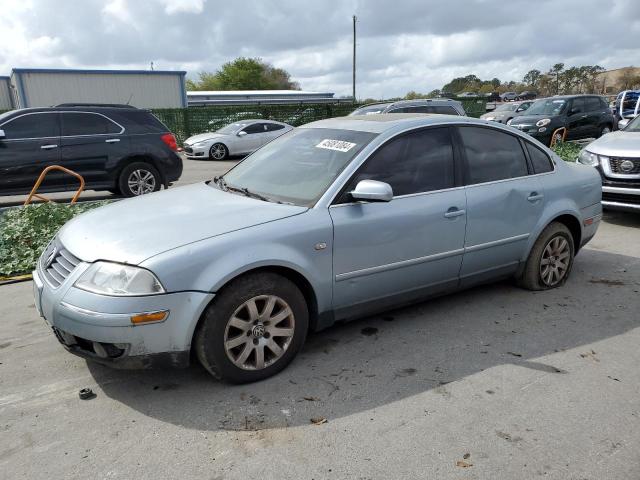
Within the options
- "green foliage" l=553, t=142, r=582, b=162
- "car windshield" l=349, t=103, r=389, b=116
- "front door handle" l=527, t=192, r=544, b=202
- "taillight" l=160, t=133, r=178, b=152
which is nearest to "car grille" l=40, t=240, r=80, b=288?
"front door handle" l=527, t=192, r=544, b=202

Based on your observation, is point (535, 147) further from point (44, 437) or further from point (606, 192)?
point (44, 437)

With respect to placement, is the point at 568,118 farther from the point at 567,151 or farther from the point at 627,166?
the point at 627,166

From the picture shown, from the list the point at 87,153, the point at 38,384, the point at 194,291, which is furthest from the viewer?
the point at 87,153

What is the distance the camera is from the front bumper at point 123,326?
2898 millimetres

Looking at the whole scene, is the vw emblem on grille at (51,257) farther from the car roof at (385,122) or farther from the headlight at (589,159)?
the headlight at (589,159)

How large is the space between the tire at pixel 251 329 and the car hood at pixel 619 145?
589 centimetres

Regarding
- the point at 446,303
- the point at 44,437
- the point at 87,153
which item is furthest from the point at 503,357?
the point at 87,153

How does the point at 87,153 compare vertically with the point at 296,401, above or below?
above

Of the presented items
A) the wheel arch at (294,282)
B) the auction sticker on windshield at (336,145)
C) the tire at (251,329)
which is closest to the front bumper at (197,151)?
the auction sticker on windshield at (336,145)

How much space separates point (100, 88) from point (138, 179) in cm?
2363

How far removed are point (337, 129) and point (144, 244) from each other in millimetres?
1844

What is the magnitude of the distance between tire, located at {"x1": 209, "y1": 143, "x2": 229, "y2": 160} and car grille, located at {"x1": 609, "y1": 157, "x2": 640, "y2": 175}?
515 inches

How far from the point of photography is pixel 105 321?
289 cm

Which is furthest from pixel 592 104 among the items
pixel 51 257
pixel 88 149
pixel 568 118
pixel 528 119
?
pixel 51 257
